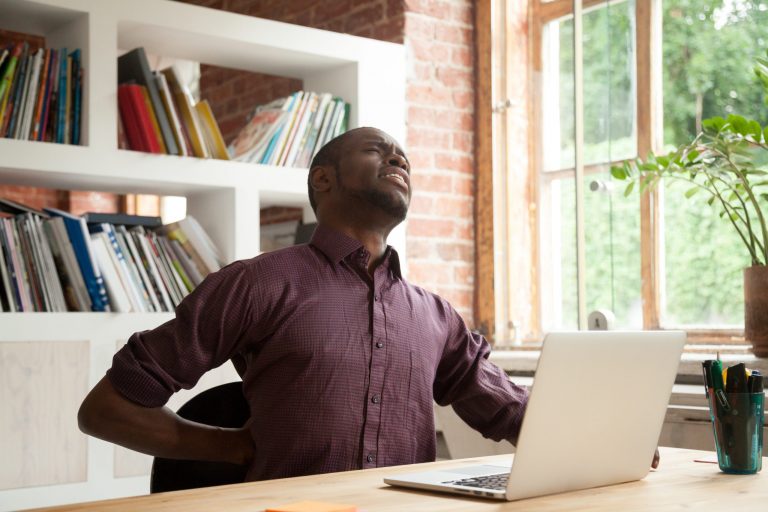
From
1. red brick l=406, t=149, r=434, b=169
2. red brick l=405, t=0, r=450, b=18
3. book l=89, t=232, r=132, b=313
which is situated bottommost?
book l=89, t=232, r=132, b=313

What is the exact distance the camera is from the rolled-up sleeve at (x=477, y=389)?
1.91m

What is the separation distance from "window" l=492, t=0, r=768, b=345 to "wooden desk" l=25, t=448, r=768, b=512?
5.14ft

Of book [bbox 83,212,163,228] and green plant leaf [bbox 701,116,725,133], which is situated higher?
green plant leaf [bbox 701,116,725,133]

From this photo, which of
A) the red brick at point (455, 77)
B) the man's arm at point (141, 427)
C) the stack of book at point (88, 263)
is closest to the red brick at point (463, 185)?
the red brick at point (455, 77)

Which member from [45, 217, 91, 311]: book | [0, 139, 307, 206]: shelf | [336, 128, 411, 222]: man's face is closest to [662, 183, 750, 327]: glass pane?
[0, 139, 307, 206]: shelf

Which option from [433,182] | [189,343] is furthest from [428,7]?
[189,343]

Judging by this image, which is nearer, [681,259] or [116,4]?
[116,4]

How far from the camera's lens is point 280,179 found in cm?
313

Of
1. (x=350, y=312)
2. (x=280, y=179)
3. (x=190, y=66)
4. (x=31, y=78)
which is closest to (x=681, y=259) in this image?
(x=280, y=179)

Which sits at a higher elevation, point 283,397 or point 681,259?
point 681,259

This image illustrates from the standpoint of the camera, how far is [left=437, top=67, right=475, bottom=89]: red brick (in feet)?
11.6

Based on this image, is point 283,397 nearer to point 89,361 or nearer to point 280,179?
point 89,361

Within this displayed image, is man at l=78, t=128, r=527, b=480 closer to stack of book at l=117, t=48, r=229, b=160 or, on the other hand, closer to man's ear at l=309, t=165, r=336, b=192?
man's ear at l=309, t=165, r=336, b=192

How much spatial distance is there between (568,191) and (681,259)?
54 centimetres
